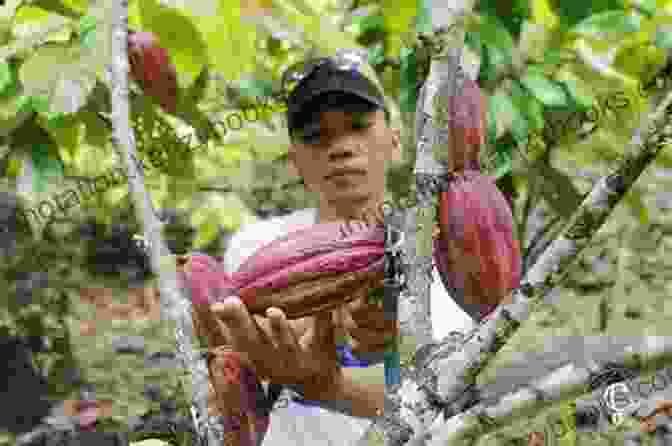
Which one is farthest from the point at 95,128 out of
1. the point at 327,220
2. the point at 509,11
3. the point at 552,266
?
the point at 552,266

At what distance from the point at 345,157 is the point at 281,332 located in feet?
1.41

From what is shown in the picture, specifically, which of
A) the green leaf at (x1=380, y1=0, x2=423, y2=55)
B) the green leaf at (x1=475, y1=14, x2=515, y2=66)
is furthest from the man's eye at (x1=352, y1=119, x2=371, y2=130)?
the green leaf at (x1=475, y1=14, x2=515, y2=66)

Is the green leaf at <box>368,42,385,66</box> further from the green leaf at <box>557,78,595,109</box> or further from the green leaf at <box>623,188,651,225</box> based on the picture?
the green leaf at <box>623,188,651,225</box>

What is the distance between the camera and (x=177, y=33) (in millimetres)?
1042

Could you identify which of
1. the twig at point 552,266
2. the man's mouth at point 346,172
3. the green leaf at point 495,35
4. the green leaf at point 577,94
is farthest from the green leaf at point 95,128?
the twig at point 552,266

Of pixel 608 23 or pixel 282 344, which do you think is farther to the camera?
pixel 608 23

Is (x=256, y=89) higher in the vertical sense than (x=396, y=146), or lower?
higher

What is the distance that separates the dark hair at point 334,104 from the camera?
1.13 meters

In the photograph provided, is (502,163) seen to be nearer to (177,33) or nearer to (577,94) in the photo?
(577,94)

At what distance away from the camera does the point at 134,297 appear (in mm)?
3691

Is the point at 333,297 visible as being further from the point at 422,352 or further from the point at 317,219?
the point at 317,219

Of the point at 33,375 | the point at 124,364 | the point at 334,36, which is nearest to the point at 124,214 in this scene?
the point at 124,364

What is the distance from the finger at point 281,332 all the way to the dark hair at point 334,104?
54 cm

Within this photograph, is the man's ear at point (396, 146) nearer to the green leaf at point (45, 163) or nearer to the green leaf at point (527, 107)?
the green leaf at point (527, 107)
